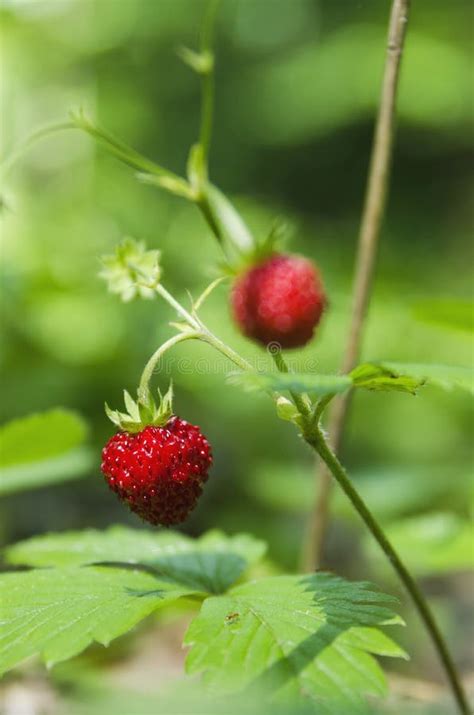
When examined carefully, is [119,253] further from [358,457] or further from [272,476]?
[358,457]

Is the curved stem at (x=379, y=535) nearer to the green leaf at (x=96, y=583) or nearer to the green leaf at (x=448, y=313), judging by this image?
the green leaf at (x=96, y=583)

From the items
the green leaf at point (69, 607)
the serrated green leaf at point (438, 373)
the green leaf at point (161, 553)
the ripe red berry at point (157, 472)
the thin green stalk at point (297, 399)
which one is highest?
the serrated green leaf at point (438, 373)

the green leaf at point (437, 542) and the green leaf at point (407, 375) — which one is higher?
the green leaf at point (407, 375)

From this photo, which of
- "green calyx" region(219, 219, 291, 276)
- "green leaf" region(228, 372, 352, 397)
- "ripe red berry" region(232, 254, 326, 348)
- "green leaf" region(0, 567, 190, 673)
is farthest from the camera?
"green calyx" region(219, 219, 291, 276)

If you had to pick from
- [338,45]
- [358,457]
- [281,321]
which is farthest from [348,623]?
[338,45]

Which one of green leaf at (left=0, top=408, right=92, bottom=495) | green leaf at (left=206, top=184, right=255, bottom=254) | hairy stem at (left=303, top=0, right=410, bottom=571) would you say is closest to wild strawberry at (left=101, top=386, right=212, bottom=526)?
green leaf at (left=206, top=184, right=255, bottom=254)

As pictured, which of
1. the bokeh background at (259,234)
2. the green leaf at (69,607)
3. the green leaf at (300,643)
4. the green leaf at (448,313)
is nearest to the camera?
the green leaf at (300,643)

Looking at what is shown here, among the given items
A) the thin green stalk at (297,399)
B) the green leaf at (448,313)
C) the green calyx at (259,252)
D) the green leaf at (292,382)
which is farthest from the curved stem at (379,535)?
the green leaf at (448,313)

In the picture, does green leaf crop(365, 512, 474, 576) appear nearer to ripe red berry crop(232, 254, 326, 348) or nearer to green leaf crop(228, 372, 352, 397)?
ripe red berry crop(232, 254, 326, 348)
